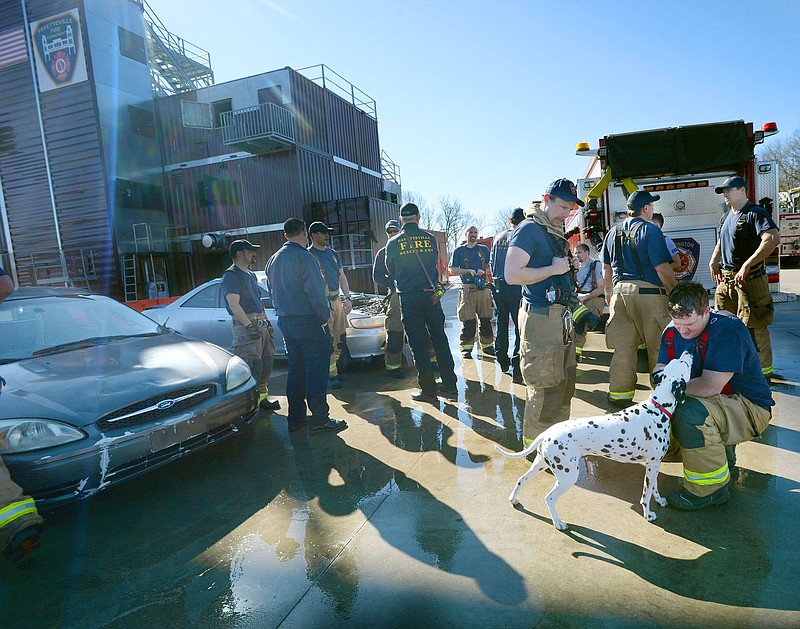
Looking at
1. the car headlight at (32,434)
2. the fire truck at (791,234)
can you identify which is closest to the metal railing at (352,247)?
the car headlight at (32,434)

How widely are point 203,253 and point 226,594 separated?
670 inches

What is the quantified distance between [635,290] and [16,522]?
417cm

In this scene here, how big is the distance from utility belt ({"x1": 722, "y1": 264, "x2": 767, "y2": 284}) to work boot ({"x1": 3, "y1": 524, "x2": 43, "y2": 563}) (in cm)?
534

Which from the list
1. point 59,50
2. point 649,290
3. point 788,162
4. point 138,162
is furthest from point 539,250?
point 788,162

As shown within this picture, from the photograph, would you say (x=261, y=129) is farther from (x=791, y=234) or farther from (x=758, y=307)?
(x=791, y=234)

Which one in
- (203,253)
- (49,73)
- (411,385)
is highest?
(49,73)

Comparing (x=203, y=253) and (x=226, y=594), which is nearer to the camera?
(x=226, y=594)

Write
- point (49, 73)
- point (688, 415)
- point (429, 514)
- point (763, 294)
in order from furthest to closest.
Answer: point (49, 73) < point (763, 294) < point (429, 514) < point (688, 415)

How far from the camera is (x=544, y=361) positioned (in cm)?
304

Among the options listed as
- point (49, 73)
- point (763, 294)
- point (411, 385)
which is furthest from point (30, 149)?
point (763, 294)

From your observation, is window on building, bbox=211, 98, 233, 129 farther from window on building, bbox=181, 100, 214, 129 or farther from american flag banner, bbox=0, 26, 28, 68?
american flag banner, bbox=0, 26, 28, 68

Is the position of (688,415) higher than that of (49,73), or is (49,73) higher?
(49,73)

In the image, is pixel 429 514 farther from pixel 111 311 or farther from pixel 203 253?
pixel 203 253

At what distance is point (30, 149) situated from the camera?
54.0 feet
